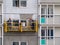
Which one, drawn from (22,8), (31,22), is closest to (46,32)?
(31,22)

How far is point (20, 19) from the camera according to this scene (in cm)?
3198

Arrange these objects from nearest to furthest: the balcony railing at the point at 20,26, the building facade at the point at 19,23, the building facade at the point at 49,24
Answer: the balcony railing at the point at 20,26, the building facade at the point at 19,23, the building facade at the point at 49,24

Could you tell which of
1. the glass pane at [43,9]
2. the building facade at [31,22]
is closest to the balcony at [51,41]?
the building facade at [31,22]

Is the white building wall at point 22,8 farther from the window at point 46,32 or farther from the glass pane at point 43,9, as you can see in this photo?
the window at point 46,32

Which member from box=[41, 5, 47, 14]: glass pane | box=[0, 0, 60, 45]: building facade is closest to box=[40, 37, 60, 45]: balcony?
box=[0, 0, 60, 45]: building facade

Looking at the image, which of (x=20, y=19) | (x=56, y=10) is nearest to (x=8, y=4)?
(x=20, y=19)

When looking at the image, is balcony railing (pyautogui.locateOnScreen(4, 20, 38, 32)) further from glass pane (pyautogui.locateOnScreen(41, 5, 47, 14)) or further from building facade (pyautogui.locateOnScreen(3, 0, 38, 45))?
glass pane (pyautogui.locateOnScreen(41, 5, 47, 14))

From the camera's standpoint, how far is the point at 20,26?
103ft

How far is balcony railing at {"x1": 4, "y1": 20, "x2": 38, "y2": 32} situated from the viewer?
31.5 m

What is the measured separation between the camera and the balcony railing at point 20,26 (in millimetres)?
31484

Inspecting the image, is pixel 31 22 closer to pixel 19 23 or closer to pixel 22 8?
pixel 19 23

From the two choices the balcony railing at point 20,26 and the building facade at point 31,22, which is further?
the building facade at point 31,22

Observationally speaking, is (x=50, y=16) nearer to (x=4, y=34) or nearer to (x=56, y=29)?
(x=56, y=29)

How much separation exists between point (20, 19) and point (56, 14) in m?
2.73
